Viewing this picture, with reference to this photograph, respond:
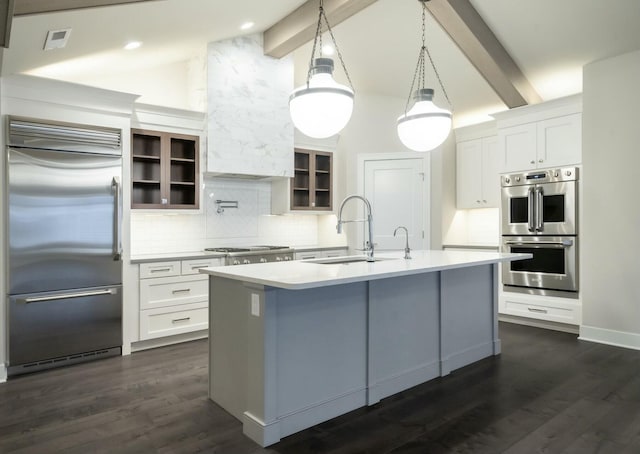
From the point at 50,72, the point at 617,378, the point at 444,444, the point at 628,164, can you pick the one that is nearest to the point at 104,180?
the point at 50,72

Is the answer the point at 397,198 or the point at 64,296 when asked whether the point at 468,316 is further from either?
the point at 64,296

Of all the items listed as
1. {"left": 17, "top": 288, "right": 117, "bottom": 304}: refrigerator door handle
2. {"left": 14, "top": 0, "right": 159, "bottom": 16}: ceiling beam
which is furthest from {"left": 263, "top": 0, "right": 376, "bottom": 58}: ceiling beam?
{"left": 17, "top": 288, "right": 117, "bottom": 304}: refrigerator door handle

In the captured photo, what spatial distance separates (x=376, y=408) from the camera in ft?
9.33

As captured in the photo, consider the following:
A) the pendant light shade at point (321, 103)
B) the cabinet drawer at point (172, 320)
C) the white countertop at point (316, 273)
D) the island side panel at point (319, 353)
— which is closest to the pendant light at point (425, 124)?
the pendant light shade at point (321, 103)

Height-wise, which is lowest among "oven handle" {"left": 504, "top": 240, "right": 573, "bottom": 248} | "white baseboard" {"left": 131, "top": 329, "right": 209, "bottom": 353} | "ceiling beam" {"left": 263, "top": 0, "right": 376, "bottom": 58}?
"white baseboard" {"left": 131, "top": 329, "right": 209, "bottom": 353}

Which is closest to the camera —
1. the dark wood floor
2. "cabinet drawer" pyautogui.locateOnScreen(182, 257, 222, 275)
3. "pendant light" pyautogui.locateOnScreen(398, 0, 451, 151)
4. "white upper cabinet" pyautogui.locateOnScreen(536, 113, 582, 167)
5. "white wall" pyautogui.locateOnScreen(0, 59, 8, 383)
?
the dark wood floor

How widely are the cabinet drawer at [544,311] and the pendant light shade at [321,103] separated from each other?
144 inches

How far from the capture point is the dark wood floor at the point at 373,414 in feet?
7.77

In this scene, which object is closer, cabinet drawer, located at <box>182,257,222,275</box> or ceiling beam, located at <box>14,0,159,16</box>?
ceiling beam, located at <box>14,0,159,16</box>

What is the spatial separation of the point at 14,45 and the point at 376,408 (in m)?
3.30

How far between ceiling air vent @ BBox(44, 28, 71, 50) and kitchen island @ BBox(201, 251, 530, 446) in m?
1.82

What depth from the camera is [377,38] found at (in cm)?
514

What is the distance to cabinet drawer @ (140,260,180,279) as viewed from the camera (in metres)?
4.17

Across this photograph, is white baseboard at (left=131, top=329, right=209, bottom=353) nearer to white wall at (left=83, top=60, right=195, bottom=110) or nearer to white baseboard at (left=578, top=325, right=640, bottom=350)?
white wall at (left=83, top=60, right=195, bottom=110)
